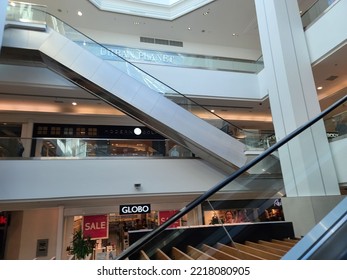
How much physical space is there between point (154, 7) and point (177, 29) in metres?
1.34

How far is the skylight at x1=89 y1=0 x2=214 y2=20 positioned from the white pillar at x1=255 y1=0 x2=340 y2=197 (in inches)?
137

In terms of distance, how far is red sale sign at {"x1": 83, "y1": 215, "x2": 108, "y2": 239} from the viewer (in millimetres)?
8738

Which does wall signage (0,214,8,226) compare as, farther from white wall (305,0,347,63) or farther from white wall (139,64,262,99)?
white wall (305,0,347,63)

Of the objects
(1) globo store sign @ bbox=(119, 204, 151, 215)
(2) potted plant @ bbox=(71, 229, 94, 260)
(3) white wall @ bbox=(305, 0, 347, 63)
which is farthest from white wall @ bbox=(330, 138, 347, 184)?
(2) potted plant @ bbox=(71, 229, 94, 260)

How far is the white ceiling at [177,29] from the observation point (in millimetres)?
8500

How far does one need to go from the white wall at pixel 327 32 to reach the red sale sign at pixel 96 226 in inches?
334

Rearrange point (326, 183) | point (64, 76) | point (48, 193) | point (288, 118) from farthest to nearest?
point (64, 76), point (48, 193), point (288, 118), point (326, 183)

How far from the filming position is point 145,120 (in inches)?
296

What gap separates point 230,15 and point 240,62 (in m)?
2.19

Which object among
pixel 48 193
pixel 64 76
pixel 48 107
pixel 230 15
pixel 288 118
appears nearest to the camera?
pixel 288 118

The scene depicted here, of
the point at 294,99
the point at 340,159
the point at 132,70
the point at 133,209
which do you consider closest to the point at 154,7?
the point at 132,70
